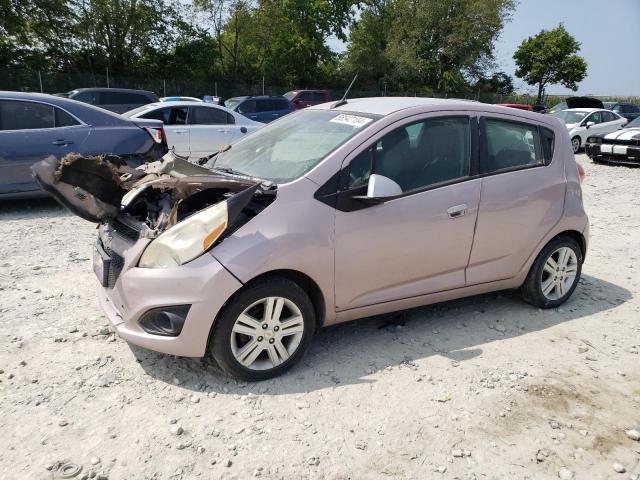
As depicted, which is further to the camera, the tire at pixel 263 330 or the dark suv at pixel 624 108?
the dark suv at pixel 624 108

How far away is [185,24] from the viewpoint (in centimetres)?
3178

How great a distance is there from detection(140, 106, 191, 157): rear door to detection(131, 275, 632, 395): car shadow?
26.1 feet

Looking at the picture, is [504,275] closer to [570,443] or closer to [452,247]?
[452,247]

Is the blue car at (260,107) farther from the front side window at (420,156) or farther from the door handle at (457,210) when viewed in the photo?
the door handle at (457,210)

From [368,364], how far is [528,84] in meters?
56.1

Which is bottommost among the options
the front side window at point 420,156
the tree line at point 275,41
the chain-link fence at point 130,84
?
the front side window at point 420,156

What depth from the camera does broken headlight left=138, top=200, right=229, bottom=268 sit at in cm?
303

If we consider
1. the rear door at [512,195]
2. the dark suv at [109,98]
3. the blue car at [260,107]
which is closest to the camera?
the rear door at [512,195]

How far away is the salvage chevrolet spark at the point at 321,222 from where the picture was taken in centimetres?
309

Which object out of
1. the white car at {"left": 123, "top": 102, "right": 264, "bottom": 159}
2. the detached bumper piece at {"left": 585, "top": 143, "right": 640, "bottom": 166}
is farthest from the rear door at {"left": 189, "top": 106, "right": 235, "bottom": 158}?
the detached bumper piece at {"left": 585, "top": 143, "right": 640, "bottom": 166}

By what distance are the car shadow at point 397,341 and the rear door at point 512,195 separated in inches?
16.9

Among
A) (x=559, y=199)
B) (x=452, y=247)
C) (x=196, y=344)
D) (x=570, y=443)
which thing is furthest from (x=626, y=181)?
(x=196, y=344)

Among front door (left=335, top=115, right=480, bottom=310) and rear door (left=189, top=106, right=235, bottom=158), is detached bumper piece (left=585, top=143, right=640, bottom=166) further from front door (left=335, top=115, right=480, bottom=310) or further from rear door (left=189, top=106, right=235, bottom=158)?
front door (left=335, top=115, right=480, bottom=310)

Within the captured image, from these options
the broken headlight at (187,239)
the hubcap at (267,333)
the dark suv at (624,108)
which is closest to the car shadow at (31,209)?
the broken headlight at (187,239)
